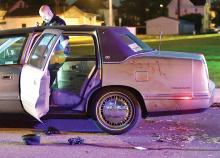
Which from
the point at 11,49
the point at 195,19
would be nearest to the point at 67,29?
the point at 11,49

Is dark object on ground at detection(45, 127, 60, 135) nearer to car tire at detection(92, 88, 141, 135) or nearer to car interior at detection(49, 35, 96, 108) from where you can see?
car interior at detection(49, 35, 96, 108)

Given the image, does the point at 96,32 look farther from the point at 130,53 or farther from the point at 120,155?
the point at 120,155

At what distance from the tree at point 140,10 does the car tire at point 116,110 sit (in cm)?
9863

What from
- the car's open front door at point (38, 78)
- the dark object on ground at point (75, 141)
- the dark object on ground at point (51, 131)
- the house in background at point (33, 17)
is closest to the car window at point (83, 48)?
the car's open front door at point (38, 78)

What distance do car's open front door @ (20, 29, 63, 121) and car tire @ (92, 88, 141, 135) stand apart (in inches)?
28.8

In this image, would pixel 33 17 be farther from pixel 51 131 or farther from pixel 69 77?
pixel 51 131

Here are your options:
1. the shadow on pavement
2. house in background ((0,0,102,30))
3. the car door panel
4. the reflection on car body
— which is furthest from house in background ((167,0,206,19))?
the car door panel

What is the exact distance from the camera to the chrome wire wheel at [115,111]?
848cm

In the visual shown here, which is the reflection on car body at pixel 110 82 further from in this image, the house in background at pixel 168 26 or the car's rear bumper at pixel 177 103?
the house in background at pixel 168 26

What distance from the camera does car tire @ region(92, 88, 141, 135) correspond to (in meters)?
8.48

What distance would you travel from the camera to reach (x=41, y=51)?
857cm

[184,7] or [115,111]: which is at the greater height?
[184,7]

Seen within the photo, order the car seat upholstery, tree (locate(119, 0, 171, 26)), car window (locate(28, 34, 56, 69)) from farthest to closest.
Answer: tree (locate(119, 0, 171, 26)) → the car seat upholstery → car window (locate(28, 34, 56, 69))

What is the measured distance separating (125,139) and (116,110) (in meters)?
0.47
